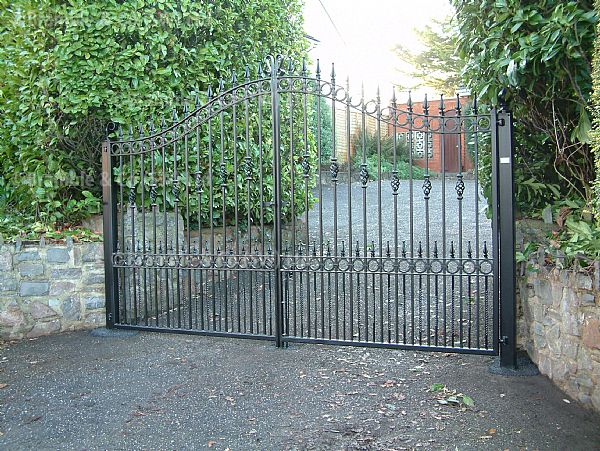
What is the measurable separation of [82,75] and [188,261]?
234 centimetres

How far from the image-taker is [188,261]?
5.62m

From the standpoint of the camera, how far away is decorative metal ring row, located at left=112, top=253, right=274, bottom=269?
210 inches

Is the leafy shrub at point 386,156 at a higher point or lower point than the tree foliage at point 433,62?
→ lower

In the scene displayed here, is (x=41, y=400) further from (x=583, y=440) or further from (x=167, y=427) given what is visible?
(x=583, y=440)

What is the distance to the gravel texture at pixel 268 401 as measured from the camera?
11.4 feet

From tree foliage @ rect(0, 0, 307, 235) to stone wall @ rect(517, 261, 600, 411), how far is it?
4.28 meters

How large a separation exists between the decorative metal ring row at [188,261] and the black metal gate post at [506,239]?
6.58 feet

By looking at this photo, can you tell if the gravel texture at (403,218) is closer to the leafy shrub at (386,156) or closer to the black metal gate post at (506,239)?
the leafy shrub at (386,156)

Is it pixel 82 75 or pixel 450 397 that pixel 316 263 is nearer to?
pixel 450 397

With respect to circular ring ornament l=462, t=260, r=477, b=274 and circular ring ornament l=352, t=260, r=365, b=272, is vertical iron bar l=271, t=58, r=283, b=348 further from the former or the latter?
circular ring ornament l=462, t=260, r=477, b=274

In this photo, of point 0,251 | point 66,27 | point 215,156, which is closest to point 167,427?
point 0,251

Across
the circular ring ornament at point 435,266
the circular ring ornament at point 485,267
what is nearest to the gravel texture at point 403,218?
the circular ring ornament at point 435,266

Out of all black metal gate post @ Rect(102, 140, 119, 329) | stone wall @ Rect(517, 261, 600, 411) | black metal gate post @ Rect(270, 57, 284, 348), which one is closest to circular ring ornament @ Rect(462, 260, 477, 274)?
stone wall @ Rect(517, 261, 600, 411)

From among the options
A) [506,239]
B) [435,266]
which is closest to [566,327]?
[506,239]
